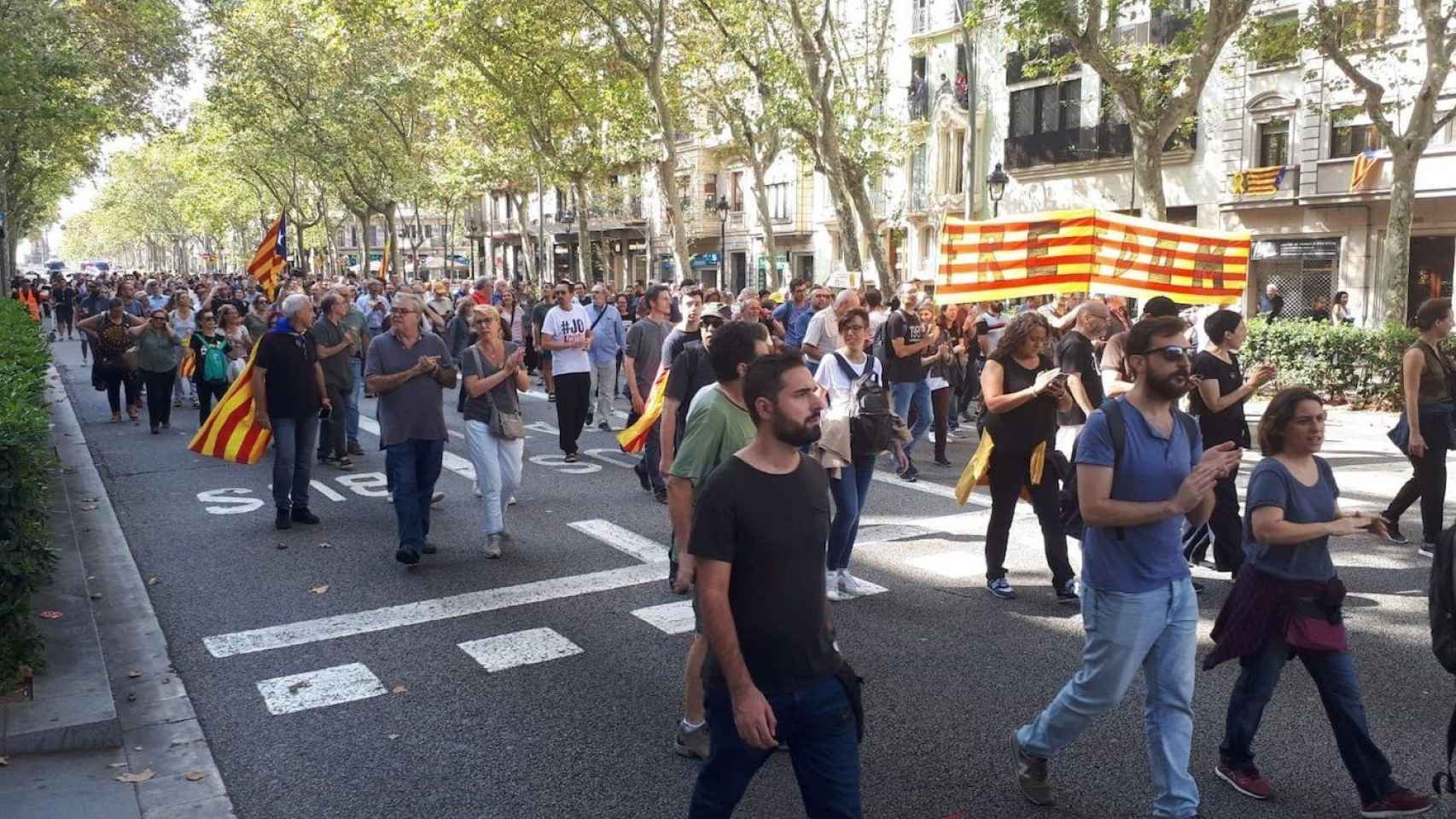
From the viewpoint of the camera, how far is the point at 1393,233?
18.3 metres

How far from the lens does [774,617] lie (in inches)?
123

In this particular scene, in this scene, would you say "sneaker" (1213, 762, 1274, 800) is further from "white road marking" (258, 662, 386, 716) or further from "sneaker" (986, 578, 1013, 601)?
"white road marking" (258, 662, 386, 716)

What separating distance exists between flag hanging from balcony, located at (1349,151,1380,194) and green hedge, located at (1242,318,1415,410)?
12804 millimetres

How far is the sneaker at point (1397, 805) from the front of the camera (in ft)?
13.3

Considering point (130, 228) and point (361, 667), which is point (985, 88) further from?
point (130, 228)

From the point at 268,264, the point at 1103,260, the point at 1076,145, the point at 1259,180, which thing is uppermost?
the point at 1076,145

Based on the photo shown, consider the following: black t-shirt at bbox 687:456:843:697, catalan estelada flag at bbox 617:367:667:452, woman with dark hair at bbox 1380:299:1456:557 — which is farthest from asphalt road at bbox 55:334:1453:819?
black t-shirt at bbox 687:456:843:697

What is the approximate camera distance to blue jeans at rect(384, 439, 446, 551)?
7812mm

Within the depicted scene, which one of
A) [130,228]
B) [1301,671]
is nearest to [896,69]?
[1301,671]

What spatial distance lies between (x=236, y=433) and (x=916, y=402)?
626cm

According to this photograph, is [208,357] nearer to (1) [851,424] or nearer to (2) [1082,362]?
(1) [851,424]

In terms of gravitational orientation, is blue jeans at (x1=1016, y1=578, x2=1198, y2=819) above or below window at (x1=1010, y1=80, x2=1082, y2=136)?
below

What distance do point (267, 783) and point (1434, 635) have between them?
13.0 ft

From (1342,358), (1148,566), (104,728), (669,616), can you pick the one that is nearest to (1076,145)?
(1342,358)
